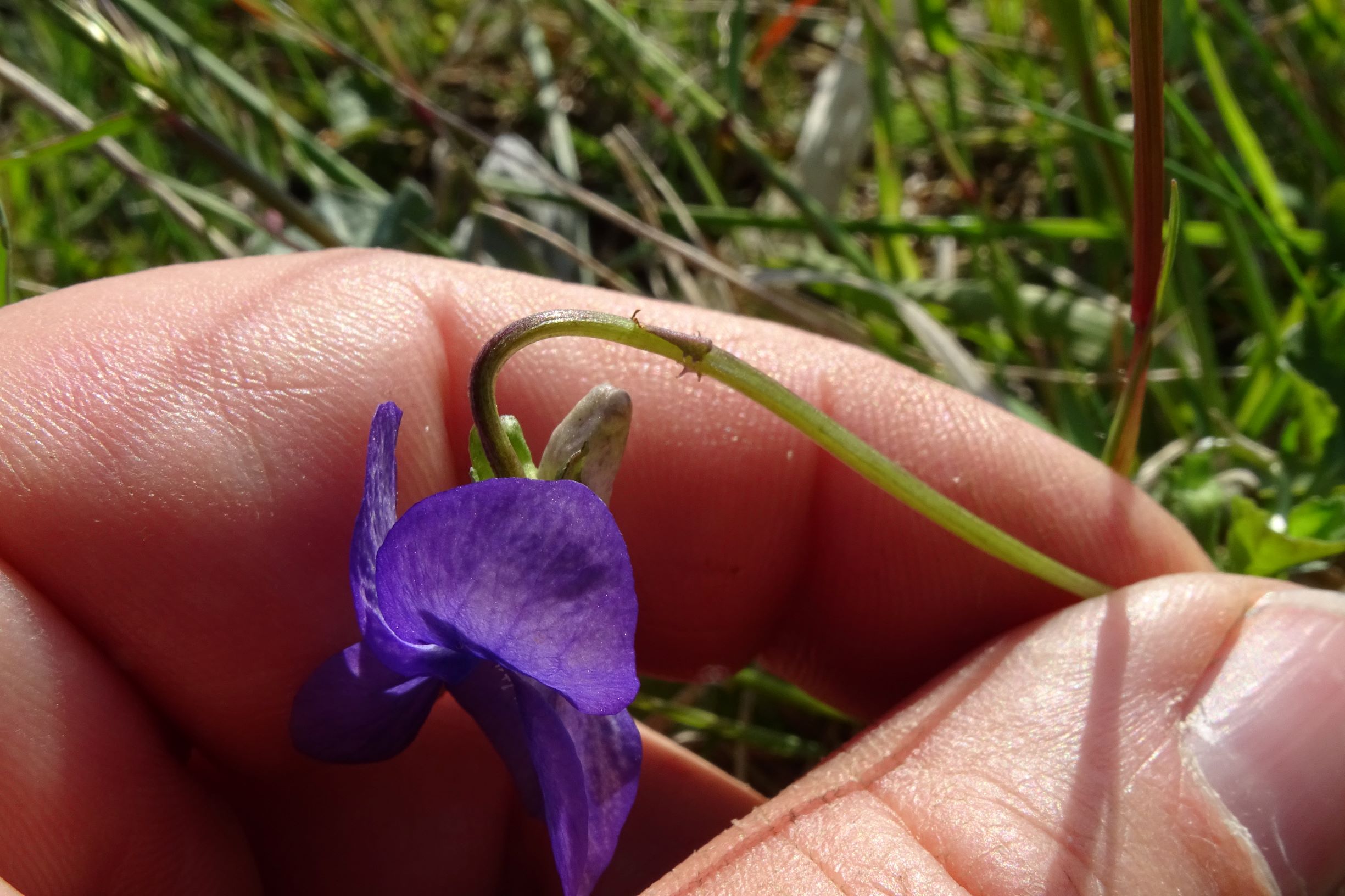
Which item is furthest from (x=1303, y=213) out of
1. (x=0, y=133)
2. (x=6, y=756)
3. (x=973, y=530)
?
(x=0, y=133)

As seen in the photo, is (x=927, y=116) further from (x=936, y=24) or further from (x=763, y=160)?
(x=763, y=160)

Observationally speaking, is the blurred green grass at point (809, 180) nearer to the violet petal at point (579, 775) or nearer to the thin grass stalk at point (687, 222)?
the thin grass stalk at point (687, 222)

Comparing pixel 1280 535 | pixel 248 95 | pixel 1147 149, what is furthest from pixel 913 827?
pixel 248 95

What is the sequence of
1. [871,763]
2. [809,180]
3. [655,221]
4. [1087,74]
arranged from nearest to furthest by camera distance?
[871,763] → [1087,74] → [655,221] → [809,180]

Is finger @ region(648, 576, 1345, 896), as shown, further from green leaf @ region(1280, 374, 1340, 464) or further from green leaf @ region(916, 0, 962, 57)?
green leaf @ region(916, 0, 962, 57)

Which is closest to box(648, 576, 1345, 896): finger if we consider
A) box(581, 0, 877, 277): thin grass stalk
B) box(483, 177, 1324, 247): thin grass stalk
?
box(483, 177, 1324, 247): thin grass stalk

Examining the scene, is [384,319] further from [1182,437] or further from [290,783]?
[1182,437]
